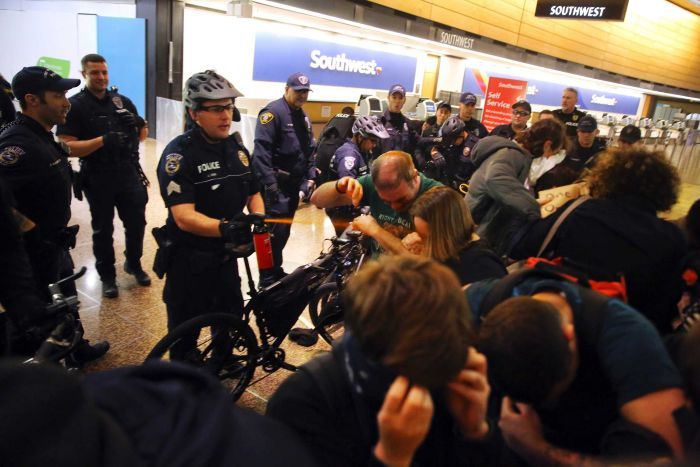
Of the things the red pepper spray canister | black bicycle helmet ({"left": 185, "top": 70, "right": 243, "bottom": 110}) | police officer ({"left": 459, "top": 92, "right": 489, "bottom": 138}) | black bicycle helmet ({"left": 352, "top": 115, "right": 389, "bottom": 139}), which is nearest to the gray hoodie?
black bicycle helmet ({"left": 352, "top": 115, "right": 389, "bottom": 139})

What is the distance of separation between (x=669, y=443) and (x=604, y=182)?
1142mm

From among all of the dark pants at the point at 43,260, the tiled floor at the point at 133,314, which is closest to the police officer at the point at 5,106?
the dark pants at the point at 43,260

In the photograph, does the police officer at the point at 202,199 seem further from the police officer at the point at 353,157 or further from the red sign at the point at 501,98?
the red sign at the point at 501,98

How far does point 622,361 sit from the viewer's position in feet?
3.63

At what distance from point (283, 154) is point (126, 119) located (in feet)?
4.07

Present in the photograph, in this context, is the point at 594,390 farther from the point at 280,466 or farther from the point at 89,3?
the point at 89,3

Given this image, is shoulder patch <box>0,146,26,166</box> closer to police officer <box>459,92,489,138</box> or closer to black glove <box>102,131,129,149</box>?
black glove <box>102,131,129,149</box>

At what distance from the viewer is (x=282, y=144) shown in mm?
3934

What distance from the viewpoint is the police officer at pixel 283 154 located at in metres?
3.83

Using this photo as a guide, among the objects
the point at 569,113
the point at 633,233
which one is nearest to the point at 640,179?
the point at 633,233

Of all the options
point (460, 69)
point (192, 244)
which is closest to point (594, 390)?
point (192, 244)

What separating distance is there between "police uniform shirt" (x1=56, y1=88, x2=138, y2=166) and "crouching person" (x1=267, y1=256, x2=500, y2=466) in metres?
3.06

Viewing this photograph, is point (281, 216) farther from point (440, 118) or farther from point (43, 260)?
point (440, 118)

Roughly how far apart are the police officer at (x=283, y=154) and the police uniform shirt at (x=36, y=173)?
1552mm
